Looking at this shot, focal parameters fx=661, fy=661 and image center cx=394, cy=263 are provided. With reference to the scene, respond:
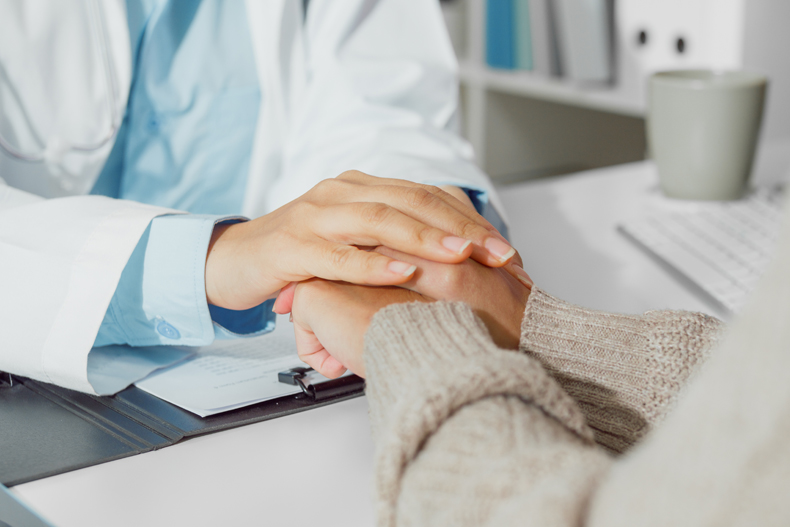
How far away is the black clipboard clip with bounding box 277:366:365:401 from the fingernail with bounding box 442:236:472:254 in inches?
4.6

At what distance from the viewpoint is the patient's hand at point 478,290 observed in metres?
0.43

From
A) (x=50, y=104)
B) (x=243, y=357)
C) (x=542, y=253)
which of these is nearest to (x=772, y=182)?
(x=542, y=253)

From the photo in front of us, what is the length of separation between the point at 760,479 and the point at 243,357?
1.28ft

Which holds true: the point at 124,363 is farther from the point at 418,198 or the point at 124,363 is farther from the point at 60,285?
the point at 418,198

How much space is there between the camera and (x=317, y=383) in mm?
448

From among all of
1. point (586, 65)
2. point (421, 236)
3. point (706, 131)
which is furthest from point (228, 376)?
point (586, 65)

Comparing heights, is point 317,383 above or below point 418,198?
below

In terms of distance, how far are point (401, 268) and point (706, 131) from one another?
55 cm

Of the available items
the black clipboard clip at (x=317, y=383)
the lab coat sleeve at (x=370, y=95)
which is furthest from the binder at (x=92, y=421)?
the lab coat sleeve at (x=370, y=95)

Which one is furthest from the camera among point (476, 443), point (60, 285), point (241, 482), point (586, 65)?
point (586, 65)

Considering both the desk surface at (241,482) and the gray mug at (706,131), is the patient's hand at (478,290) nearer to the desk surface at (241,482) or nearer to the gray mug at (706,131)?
the desk surface at (241,482)

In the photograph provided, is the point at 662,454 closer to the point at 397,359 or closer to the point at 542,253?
the point at 397,359

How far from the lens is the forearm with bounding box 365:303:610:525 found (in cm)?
24

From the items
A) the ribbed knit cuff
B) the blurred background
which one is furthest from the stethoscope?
the blurred background
